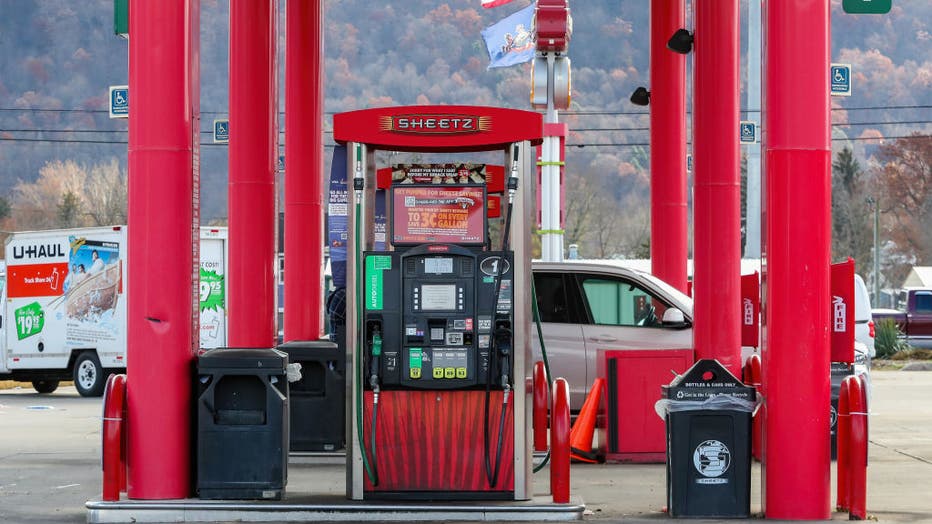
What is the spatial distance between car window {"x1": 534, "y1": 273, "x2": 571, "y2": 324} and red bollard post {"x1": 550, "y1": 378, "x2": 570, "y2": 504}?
510cm

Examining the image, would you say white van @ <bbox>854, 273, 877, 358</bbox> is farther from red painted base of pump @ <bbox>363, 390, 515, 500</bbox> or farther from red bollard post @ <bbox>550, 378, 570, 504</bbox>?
red painted base of pump @ <bbox>363, 390, 515, 500</bbox>

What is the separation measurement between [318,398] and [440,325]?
3.77 m

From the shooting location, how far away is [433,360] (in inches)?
370

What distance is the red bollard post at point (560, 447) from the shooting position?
928 centimetres

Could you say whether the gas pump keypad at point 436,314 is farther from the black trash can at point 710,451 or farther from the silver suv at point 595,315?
the silver suv at point 595,315

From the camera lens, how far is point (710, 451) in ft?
30.7

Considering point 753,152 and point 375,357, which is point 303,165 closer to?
point 375,357

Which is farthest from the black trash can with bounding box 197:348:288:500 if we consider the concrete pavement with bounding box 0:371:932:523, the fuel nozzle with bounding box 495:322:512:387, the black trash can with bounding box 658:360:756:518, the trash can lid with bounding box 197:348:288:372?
the black trash can with bounding box 658:360:756:518

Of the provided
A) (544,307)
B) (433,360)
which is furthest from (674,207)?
(433,360)

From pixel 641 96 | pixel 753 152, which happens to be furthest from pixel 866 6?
pixel 753 152

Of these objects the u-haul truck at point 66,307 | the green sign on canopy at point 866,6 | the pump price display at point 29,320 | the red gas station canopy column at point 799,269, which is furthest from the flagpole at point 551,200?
the pump price display at point 29,320

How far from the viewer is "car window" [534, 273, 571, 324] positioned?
1455 cm

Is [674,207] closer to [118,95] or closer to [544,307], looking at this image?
[544,307]

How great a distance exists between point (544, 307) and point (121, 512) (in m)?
6.40
